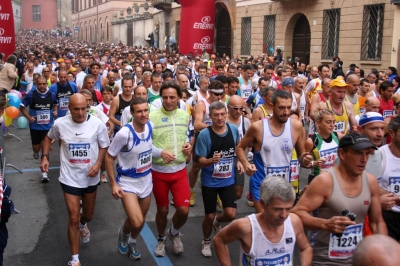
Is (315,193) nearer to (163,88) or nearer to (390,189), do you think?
(390,189)

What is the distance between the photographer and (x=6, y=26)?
1366 cm

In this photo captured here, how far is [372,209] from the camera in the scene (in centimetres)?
366

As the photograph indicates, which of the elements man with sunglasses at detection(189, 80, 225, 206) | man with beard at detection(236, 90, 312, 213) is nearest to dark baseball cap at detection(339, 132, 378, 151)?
man with beard at detection(236, 90, 312, 213)

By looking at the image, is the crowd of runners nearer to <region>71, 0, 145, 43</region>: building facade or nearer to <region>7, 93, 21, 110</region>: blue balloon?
<region>7, 93, 21, 110</region>: blue balloon

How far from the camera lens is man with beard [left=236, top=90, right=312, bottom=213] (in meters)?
5.30

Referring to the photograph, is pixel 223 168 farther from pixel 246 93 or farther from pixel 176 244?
pixel 246 93

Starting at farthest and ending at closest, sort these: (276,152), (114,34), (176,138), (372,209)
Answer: (114,34) → (176,138) → (276,152) → (372,209)

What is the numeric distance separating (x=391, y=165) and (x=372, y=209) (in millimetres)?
913

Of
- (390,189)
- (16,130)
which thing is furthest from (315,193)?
(16,130)

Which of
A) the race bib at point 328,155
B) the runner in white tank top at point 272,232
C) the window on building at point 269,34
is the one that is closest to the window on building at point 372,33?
the window on building at point 269,34

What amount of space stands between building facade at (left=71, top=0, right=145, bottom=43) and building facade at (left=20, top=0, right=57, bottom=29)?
6534 mm

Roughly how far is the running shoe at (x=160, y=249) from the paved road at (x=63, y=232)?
7 centimetres

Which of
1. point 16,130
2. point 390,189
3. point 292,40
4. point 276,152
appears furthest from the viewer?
point 292,40

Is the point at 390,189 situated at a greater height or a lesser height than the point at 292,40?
lesser
